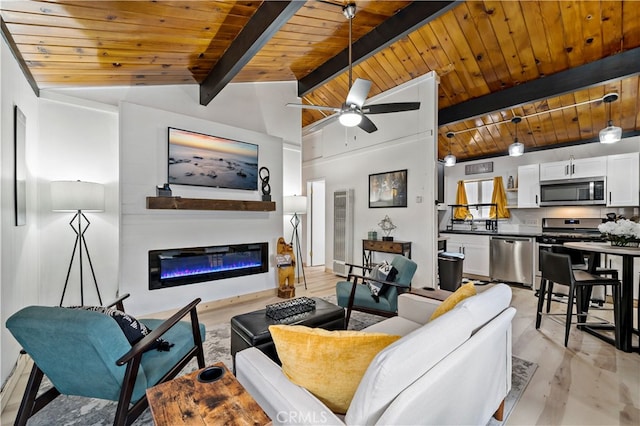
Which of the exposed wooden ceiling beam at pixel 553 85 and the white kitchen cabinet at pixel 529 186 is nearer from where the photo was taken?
the exposed wooden ceiling beam at pixel 553 85

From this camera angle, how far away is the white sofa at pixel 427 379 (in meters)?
0.93

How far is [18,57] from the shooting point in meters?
2.36

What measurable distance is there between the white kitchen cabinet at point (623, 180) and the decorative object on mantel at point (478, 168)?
1.83 metres

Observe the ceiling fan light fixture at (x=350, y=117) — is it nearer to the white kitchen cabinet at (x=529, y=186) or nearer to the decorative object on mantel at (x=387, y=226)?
the decorative object on mantel at (x=387, y=226)

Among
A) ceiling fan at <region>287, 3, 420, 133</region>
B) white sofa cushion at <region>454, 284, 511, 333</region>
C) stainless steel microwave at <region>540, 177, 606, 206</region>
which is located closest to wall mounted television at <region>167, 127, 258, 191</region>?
ceiling fan at <region>287, 3, 420, 133</region>

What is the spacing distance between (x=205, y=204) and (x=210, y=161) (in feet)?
2.11

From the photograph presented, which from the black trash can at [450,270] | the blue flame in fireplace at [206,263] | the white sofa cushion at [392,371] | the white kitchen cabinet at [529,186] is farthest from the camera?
the white kitchen cabinet at [529,186]

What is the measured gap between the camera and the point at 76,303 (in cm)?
322

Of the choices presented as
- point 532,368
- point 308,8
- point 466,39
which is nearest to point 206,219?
point 308,8

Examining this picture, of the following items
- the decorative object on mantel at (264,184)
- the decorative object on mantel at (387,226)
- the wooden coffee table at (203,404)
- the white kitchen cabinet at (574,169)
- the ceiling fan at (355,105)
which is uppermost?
the ceiling fan at (355,105)

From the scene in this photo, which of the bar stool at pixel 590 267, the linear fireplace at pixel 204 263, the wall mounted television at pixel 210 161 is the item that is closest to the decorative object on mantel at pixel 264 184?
the wall mounted television at pixel 210 161

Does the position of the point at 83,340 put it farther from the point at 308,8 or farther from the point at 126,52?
the point at 308,8

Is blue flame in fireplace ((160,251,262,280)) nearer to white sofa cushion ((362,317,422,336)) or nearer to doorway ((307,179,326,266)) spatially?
white sofa cushion ((362,317,422,336))

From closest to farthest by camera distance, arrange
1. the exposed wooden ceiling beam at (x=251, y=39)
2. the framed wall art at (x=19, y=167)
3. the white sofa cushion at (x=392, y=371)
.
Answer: the white sofa cushion at (x=392, y=371)
the framed wall art at (x=19, y=167)
the exposed wooden ceiling beam at (x=251, y=39)
